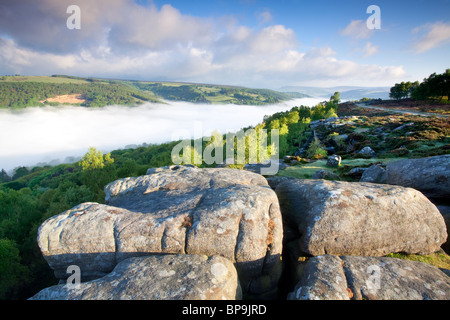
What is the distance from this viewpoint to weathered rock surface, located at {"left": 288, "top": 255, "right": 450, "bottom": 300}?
7.27 metres

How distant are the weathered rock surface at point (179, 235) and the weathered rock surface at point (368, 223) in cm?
223

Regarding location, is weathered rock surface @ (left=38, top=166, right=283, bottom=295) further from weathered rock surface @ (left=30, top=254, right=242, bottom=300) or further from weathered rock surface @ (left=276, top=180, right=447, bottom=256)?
weathered rock surface @ (left=276, top=180, right=447, bottom=256)

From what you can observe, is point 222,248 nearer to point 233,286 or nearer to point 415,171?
point 233,286

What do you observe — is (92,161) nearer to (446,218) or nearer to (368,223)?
(368,223)

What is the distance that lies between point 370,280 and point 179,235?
28.0ft

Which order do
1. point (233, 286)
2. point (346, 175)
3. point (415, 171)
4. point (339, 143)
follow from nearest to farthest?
1. point (233, 286)
2. point (415, 171)
3. point (346, 175)
4. point (339, 143)

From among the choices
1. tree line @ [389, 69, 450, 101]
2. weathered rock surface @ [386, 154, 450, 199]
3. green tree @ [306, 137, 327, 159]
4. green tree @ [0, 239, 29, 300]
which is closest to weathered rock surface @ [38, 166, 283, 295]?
weathered rock surface @ [386, 154, 450, 199]

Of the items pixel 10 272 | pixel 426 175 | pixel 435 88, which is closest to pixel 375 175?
pixel 426 175

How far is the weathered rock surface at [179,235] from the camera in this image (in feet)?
31.2

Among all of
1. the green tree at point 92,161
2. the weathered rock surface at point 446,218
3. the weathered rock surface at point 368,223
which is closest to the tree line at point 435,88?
the weathered rock surface at point 446,218

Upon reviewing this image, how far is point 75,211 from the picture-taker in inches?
430

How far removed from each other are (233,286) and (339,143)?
192 ft

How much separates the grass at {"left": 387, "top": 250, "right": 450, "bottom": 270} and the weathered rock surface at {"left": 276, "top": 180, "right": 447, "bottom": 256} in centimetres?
24
